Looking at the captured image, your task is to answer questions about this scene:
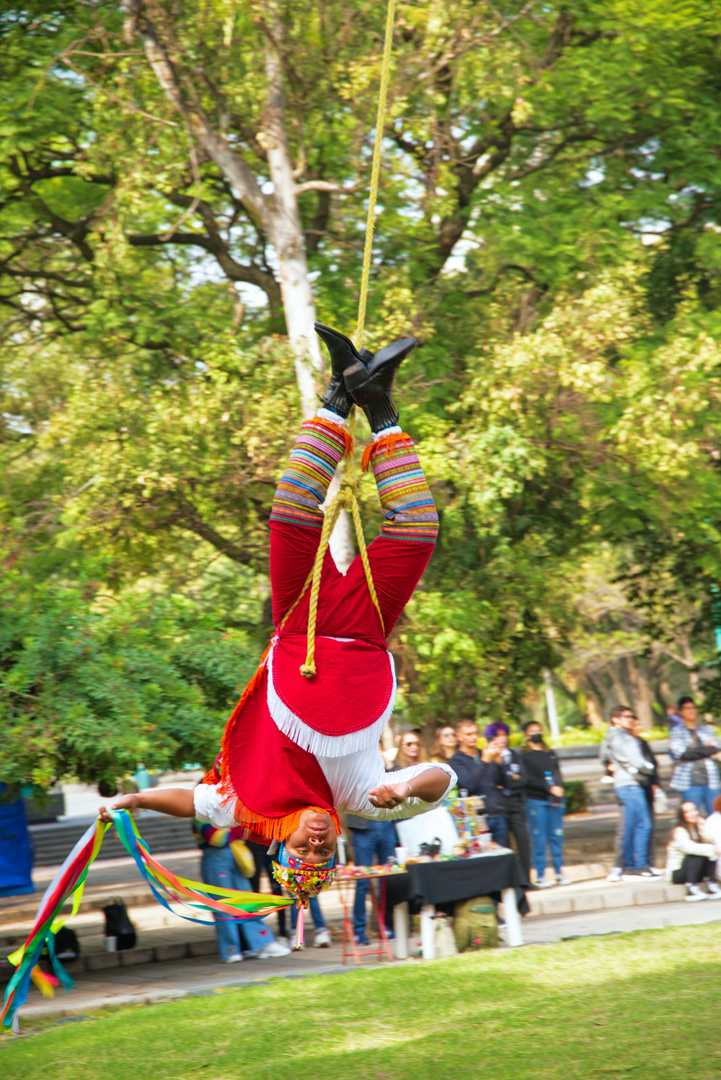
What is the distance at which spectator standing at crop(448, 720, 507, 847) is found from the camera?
10.1m

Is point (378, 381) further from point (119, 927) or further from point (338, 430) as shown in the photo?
point (119, 927)

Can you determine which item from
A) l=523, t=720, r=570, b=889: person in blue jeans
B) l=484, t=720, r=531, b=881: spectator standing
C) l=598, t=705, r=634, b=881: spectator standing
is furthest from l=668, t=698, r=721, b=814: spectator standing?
l=484, t=720, r=531, b=881: spectator standing

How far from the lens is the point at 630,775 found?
11.7 metres

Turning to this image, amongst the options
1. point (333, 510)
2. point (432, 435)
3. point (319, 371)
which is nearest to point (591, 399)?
point (432, 435)

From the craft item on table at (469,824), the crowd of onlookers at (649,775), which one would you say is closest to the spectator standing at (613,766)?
the crowd of onlookers at (649,775)

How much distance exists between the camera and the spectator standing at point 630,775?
11.6 meters

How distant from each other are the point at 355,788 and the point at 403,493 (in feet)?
4.08

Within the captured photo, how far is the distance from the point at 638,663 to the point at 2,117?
28.0m

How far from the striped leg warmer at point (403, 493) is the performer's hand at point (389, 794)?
1089mm

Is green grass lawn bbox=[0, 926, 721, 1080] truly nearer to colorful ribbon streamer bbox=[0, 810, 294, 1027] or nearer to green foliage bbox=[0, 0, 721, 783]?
colorful ribbon streamer bbox=[0, 810, 294, 1027]

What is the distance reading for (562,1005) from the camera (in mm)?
6848

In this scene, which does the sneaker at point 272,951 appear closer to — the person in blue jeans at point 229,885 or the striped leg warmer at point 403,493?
the person in blue jeans at point 229,885

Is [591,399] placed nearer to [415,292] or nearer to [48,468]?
[415,292]

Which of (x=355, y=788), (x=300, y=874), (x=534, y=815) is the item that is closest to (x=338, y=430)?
(x=355, y=788)
